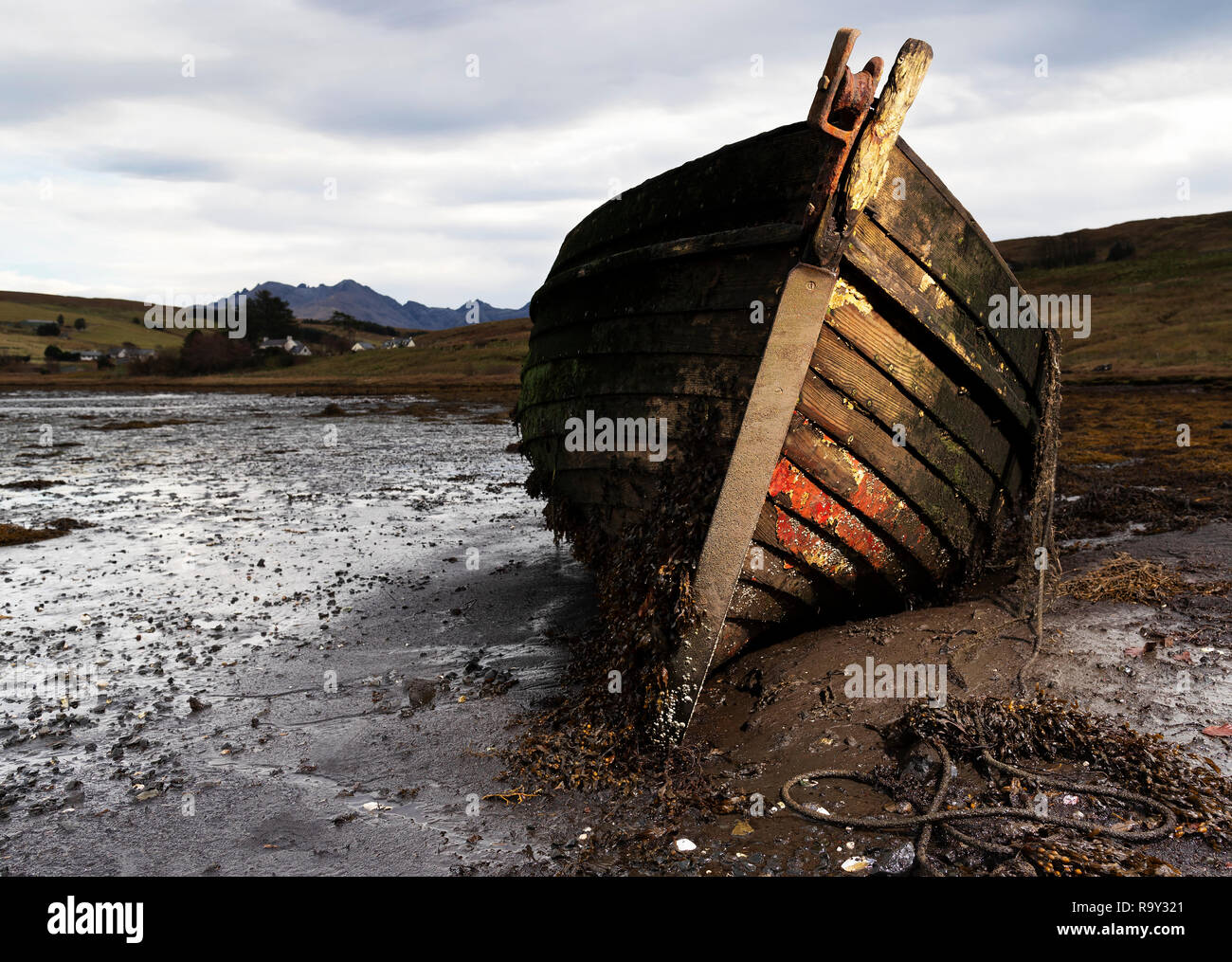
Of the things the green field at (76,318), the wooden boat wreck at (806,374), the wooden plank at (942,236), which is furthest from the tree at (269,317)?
the wooden plank at (942,236)

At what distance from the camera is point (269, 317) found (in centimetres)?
9550

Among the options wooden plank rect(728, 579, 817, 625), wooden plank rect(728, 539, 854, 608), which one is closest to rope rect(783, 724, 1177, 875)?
wooden plank rect(728, 579, 817, 625)

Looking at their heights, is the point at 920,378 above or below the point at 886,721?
above

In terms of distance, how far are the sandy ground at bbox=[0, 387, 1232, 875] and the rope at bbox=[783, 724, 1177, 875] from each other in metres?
0.07

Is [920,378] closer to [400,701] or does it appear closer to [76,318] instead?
[400,701]

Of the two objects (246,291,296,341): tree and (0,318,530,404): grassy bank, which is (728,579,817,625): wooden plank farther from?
(246,291,296,341): tree

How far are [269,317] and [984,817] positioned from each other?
103345mm

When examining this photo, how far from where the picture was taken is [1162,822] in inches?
133

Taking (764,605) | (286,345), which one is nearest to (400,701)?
(764,605)

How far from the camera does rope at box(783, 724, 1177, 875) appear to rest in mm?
3291
